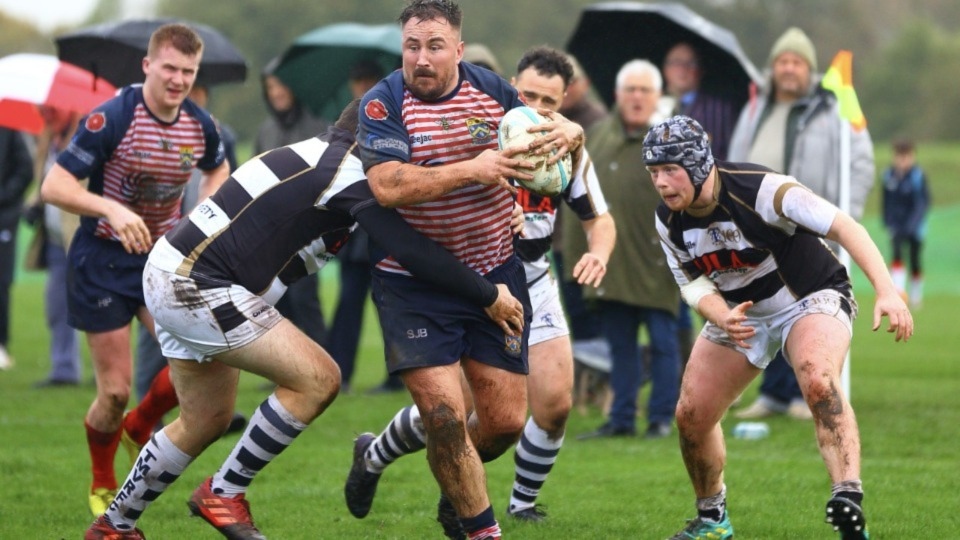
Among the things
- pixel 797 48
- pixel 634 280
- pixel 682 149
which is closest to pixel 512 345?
pixel 682 149

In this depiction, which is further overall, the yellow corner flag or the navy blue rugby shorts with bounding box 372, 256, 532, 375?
the yellow corner flag

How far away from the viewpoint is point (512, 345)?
6129mm

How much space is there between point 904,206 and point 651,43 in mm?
12864

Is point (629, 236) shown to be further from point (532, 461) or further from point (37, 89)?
point (37, 89)

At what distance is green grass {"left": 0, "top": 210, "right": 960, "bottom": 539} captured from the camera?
7.02 m

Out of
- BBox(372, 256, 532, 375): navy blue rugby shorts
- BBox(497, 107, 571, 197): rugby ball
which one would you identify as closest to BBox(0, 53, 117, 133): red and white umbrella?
BBox(372, 256, 532, 375): navy blue rugby shorts

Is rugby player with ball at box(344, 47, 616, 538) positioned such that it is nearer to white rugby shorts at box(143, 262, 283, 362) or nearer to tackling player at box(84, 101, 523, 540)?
tackling player at box(84, 101, 523, 540)

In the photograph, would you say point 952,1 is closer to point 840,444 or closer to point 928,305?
point 928,305

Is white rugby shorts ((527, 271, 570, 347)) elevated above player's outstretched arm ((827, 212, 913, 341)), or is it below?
below

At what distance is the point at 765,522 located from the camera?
7039mm

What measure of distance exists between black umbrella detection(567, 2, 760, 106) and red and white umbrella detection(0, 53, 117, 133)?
14.0 feet

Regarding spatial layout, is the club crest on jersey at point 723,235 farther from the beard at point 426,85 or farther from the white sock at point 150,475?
the white sock at point 150,475

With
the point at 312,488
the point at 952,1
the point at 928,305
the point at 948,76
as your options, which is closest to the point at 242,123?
the point at 948,76

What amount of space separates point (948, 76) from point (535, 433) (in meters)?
59.0
